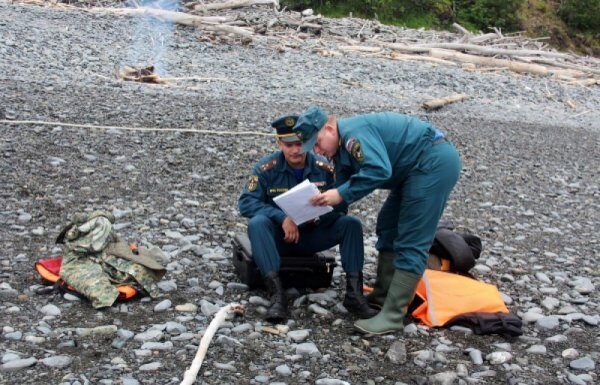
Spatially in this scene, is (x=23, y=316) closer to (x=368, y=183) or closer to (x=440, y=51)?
(x=368, y=183)

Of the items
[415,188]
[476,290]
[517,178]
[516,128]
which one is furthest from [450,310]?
[516,128]

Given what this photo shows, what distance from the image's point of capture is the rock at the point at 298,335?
4.77 metres

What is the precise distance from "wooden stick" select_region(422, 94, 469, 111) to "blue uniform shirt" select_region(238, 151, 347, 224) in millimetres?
8937

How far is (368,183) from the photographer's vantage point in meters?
4.52

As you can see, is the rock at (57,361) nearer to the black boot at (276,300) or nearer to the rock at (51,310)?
the rock at (51,310)

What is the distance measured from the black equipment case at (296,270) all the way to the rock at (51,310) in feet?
4.56

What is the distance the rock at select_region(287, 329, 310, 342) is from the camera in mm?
4766

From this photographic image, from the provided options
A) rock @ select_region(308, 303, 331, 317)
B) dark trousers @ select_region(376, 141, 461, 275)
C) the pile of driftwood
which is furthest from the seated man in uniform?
the pile of driftwood

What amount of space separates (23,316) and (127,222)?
2.14 metres

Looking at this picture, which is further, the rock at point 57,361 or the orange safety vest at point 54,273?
the orange safety vest at point 54,273

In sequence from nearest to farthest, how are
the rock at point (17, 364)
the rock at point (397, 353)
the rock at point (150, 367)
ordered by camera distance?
the rock at point (17, 364), the rock at point (150, 367), the rock at point (397, 353)

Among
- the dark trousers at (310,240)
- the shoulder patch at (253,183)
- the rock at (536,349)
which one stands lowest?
the rock at (536,349)

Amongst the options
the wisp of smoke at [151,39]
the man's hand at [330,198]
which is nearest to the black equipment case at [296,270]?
the man's hand at [330,198]

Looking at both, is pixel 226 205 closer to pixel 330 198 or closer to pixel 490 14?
pixel 330 198
